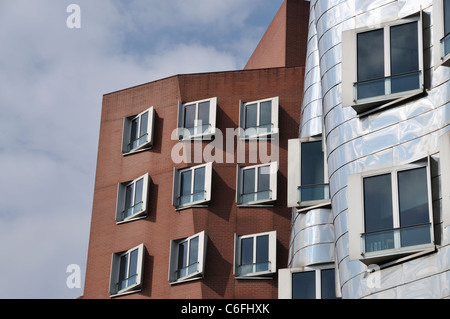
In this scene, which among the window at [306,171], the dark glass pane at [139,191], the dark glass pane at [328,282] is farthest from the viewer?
the dark glass pane at [139,191]

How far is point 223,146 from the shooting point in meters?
36.7

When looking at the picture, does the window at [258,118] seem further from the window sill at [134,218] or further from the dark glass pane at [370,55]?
the dark glass pane at [370,55]

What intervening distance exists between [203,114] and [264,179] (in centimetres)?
372

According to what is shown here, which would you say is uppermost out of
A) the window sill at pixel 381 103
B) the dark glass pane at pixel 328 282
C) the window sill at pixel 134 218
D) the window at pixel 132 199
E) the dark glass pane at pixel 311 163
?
A: the window at pixel 132 199

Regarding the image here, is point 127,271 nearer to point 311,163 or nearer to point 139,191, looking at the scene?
point 139,191

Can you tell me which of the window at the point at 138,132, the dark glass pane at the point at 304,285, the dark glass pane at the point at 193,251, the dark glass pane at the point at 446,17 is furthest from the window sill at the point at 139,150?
the dark glass pane at the point at 446,17

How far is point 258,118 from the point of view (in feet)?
121

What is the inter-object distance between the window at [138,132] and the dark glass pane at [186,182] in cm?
216

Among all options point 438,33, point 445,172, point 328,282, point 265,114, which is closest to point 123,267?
point 265,114

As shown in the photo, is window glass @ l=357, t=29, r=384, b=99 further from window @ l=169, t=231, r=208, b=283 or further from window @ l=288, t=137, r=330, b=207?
window @ l=169, t=231, r=208, b=283

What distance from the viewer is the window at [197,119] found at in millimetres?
36906

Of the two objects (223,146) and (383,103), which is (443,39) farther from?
(223,146)

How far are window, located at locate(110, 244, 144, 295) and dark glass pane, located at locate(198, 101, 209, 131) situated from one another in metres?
5.26

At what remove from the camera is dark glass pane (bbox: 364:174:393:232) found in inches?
837
